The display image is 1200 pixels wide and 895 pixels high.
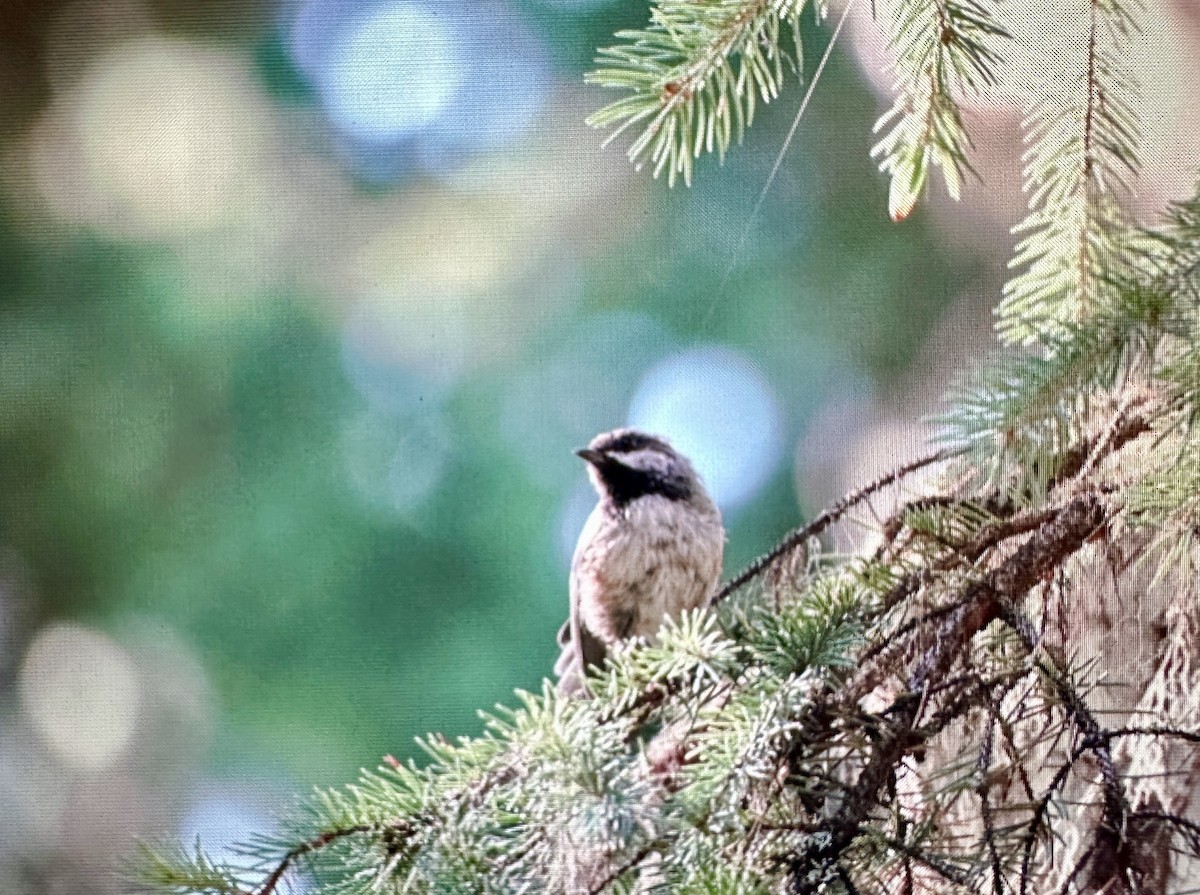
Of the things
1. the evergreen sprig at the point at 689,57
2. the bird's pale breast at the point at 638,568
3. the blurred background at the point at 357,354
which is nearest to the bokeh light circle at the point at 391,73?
the blurred background at the point at 357,354

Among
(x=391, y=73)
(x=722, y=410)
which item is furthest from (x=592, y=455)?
(x=391, y=73)

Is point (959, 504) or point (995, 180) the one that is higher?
point (995, 180)

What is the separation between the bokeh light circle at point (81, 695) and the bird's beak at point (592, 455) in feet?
1.55

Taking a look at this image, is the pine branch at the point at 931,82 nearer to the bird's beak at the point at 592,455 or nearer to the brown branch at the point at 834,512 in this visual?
the brown branch at the point at 834,512

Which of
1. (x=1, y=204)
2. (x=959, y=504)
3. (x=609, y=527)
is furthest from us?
(x=609, y=527)

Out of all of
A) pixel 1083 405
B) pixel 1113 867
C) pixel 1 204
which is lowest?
pixel 1113 867

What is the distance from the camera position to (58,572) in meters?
1.14

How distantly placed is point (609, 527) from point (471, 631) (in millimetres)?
327

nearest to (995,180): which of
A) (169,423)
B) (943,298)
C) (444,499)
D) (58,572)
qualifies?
(943,298)

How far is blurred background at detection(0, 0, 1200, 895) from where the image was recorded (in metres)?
1.08

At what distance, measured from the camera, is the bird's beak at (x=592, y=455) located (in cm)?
118

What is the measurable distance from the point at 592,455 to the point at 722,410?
16cm

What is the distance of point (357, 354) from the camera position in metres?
1.12

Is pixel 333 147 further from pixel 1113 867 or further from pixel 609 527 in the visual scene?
pixel 1113 867
